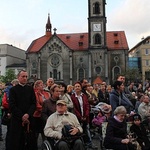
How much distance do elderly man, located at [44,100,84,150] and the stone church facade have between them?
157ft

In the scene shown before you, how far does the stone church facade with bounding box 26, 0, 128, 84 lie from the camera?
180ft

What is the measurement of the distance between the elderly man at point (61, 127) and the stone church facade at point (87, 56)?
47.8 m

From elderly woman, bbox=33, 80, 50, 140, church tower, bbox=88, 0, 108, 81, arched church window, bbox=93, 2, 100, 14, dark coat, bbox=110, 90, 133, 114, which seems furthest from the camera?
arched church window, bbox=93, 2, 100, 14

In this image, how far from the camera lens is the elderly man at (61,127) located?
637cm

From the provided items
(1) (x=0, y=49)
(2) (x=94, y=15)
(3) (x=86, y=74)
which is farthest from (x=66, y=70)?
(1) (x=0, y=49)

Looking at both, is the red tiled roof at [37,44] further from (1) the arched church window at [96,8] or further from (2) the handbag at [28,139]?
(2) the handbag at [28,139]

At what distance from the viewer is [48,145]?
637cm

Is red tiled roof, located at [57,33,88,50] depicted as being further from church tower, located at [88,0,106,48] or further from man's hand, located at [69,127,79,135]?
man's hand, located at [69,127,79,135]

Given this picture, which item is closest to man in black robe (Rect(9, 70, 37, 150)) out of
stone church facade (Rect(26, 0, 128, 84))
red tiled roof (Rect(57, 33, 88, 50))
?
stone church facade (Rect(26, 0, 128, 84))

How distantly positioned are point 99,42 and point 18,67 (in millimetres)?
29197

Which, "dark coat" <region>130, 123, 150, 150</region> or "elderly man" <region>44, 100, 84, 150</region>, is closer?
"elderly man" <region>44, 100, 84, 150</region>

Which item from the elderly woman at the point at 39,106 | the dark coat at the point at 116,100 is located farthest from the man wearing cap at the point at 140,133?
the elderly woman at the point at 39,106

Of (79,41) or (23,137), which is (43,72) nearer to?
(79,41)

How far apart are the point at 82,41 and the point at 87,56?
4.98 m
